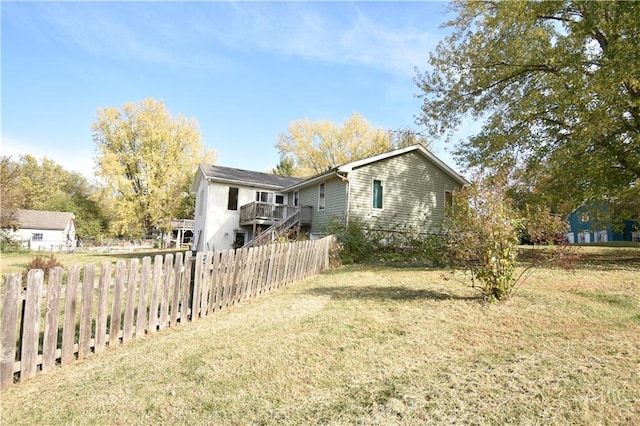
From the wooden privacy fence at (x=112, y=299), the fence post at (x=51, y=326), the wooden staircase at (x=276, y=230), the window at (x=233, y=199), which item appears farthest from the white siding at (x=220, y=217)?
the fence post at (x=51, y=326)

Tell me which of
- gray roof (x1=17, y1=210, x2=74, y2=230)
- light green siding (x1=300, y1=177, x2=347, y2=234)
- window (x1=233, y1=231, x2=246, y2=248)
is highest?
light green siding (x1=300, y1=177, x2=347, y2=234)

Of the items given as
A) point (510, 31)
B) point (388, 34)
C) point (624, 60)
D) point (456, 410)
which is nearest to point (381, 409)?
point (456, 410)

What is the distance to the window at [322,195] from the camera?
1941 centimetres

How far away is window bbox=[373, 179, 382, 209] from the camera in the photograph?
60.1 feet

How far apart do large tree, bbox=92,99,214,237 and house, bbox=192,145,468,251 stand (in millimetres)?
15458

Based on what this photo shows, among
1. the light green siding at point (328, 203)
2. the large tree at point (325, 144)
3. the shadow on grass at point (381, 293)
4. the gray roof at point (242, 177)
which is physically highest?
the large tree at point (325, 144)

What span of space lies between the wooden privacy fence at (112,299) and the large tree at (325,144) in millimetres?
33204

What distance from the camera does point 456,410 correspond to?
118 inches

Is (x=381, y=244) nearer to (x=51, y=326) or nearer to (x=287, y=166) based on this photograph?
(x=51, y=326)

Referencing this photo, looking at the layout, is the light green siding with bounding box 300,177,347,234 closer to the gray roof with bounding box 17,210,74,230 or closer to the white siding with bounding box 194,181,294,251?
the white siding with bounding box 194,181,294,251

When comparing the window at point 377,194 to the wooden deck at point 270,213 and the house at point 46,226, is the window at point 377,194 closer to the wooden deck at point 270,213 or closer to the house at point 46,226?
the wooden deck at point 270,213

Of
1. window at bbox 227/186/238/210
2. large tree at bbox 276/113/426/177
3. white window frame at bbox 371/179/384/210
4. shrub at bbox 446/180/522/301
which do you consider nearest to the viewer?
shrub at bbox 446/180/522/301

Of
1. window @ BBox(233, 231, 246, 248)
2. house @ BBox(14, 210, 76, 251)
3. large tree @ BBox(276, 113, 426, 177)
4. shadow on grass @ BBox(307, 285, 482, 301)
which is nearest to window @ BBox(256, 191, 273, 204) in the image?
window @ BBox(233, 231, 246, 248)

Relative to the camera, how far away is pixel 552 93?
39.4ft
